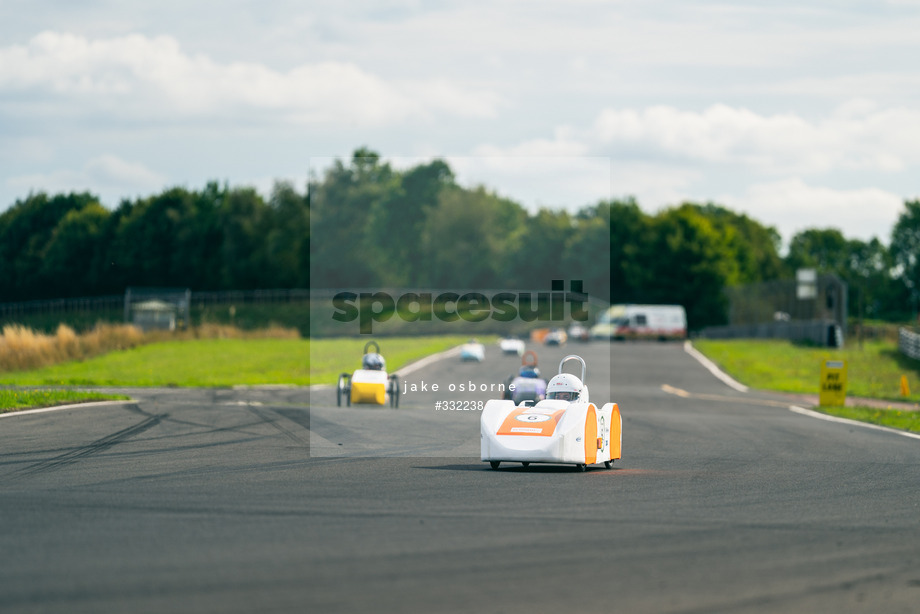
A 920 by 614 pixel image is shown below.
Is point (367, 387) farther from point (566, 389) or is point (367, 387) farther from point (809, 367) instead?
point (809, 367)

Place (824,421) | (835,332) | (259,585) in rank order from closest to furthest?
(259,585), (824,421), (835,332)

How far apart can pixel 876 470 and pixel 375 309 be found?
156 feet

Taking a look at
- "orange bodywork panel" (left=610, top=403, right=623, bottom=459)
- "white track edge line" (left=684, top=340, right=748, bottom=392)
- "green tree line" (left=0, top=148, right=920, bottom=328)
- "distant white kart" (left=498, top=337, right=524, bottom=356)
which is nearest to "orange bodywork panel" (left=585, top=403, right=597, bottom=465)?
"orange bodywork panel" (left=610, top=403, right=623, bottom=459)

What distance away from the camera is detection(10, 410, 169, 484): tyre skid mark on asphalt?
13867 millimetres

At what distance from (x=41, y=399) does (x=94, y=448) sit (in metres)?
7.31

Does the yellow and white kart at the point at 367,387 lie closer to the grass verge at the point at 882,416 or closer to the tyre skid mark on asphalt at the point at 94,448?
the tyre skid mark on asphalt at the point at 94,448

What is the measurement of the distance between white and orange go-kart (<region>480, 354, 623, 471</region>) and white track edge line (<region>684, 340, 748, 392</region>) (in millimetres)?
27974

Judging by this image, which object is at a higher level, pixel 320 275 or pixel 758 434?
pixel 320 275

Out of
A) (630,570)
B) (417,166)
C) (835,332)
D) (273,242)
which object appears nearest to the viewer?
(630,570)

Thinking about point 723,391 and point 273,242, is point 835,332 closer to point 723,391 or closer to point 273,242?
point 723,391

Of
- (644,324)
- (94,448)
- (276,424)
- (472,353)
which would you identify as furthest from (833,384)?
(644,324)

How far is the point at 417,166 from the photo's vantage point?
8681 centimetres

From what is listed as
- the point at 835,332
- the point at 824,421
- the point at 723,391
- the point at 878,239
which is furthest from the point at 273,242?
the point at 878,239

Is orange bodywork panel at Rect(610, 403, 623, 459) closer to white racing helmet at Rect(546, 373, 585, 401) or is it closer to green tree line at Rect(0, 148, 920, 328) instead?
white racing helmet at Rect(546, 373, 585, 401)
